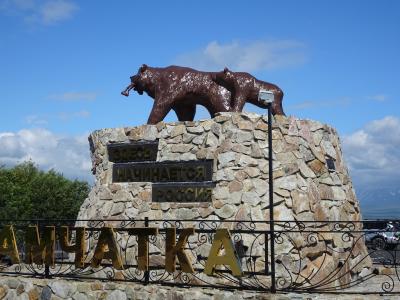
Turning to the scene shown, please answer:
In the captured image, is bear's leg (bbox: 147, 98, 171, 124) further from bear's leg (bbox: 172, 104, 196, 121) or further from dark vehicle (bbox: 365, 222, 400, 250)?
dark vehicle (bbox: 365, 222, 400, 250)

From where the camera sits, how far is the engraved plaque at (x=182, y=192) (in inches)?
443

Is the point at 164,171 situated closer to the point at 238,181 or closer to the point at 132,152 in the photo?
the point at 132,152

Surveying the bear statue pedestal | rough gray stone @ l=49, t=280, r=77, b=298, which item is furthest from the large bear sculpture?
rough gray stone @ l=49, t=280, r=77, b=298

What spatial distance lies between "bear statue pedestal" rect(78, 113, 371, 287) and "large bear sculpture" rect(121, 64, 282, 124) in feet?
3.80

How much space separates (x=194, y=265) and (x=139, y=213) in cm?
167

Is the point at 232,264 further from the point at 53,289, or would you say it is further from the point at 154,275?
the point at 53,289

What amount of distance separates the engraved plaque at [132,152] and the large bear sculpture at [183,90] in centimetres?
83

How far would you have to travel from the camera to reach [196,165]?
11.5 metres

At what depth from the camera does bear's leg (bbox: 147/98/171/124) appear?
12.9m

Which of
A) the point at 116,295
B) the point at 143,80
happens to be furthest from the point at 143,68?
the point at 116,295

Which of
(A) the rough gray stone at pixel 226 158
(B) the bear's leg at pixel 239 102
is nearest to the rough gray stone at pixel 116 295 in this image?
(A) the rough gray stone at pixel 226 158

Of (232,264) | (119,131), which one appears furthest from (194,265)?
(119,131)

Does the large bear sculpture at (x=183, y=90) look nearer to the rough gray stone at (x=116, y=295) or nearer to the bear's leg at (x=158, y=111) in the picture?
the bear's leg at (x=158, y=111)

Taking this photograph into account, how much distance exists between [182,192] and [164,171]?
61 cm
